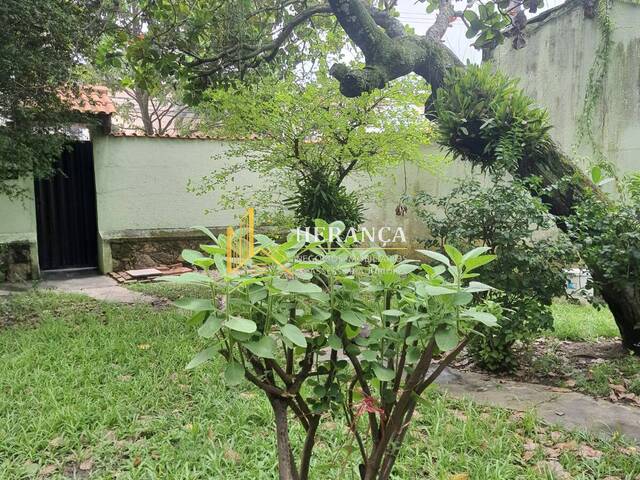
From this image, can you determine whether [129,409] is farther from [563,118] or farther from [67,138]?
[563,118]

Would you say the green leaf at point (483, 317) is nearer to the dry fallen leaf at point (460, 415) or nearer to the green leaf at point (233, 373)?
the green leaf at point (233, 373)

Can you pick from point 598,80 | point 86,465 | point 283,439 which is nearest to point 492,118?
point 283,439

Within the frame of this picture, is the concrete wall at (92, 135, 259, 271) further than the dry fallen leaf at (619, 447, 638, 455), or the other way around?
the concrete wall at (92, 135, 259, 271)

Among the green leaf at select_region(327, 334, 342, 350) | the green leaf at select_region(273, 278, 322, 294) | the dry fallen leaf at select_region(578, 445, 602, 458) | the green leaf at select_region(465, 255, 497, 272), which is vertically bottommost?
the dry fallen leaf at select_region(578, 445, 602, 458)

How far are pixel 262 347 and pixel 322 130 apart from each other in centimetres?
454

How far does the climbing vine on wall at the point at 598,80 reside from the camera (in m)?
7.26

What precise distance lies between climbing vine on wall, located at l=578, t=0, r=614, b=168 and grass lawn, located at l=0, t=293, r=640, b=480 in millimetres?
6388

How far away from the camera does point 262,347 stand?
0.93 meters

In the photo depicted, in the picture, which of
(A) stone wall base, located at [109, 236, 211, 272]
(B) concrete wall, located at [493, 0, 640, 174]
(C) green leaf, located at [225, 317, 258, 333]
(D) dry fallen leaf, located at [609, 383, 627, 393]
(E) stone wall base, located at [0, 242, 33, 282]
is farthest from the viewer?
(A) stone wall base, located at [109, 236, 211, 272]

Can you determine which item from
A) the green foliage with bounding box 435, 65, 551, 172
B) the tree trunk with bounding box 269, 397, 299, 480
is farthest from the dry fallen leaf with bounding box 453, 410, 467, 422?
the green foliage with bounding box 435, 65, 551, 172

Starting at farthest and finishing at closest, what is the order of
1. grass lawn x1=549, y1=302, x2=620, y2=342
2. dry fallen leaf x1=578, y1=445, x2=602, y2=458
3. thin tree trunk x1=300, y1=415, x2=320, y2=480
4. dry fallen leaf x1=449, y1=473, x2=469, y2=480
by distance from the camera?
grass lawn x1=549, y1=302, x2=620, y2=342 → dry fallen leaf x1=578, y1=445, x2=602, y2=458 → dry fallen leaf x1=449, y1=473, x2=469, y2=480 → thin tree trunk x1=300, y1=415, x2=320, y2=480

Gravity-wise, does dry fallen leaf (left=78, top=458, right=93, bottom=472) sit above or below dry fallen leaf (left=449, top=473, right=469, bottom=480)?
below

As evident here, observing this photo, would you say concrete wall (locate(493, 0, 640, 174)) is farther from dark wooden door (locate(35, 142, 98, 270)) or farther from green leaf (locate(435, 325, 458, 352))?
green leaf (locate(435, 325, 458, 352))

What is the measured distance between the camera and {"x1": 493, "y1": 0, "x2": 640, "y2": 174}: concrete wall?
7254 millimetres
